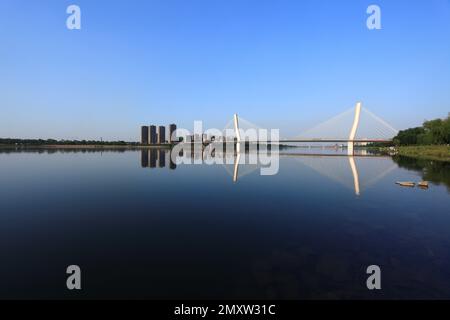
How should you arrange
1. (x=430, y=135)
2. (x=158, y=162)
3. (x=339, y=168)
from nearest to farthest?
(x=339, y=168), (x=158, y=162), (x=430, y=135)

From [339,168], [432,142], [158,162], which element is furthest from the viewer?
[432,142]

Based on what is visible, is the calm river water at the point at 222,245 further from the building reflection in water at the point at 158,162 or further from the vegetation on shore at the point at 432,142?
the vegetation on shore at the point at 432,142

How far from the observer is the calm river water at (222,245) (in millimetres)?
6426

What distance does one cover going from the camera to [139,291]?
6168mm

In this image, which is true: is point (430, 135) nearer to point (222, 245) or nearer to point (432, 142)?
point (432, 142)

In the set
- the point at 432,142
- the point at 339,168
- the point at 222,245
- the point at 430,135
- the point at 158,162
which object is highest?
the point at 430,135

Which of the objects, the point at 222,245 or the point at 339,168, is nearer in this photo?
the point at 222,245

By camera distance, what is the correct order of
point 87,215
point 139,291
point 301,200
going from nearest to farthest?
point 139,291, point 87,215, point 301,200

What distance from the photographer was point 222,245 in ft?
29.8

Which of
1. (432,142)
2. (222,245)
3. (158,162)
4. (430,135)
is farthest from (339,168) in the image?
(432,142)

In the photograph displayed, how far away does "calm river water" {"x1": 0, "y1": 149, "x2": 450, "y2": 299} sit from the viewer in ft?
21.1
